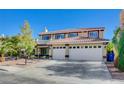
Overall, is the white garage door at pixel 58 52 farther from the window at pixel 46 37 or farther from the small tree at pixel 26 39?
the small tree at pixel 26 39

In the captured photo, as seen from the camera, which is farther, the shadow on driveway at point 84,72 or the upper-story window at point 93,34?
the upper-story window at point 93,34

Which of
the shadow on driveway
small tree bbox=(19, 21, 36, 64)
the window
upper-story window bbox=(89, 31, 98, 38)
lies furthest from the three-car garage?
the shadow on driveway

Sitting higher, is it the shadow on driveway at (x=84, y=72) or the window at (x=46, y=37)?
the window at (x=46, y=37)

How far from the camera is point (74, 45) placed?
27828 millimetres

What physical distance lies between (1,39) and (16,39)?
5.60ft

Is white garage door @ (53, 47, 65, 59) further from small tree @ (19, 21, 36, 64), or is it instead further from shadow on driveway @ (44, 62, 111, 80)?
shadow on driveway @ (44, 62, 111, 80)

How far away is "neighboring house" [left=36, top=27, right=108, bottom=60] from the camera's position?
26.2 m

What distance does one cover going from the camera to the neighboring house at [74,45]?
2620 cm

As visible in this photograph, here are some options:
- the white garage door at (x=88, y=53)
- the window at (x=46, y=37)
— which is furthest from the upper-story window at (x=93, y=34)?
the window at (x=46, y=37)

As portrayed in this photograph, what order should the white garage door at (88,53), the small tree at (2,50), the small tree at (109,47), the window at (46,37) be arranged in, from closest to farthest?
1. the small tree at (2,50)
2. the white garage door at (88,53)
3. the small tree at (109,47)
4. the window at (46,37)

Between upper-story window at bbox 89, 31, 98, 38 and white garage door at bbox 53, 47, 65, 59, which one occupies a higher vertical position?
upper-story window at bbox 89, 31, 98, 38

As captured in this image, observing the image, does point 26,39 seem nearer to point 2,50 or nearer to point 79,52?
point 2,50

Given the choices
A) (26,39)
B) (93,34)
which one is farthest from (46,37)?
(26,39)
